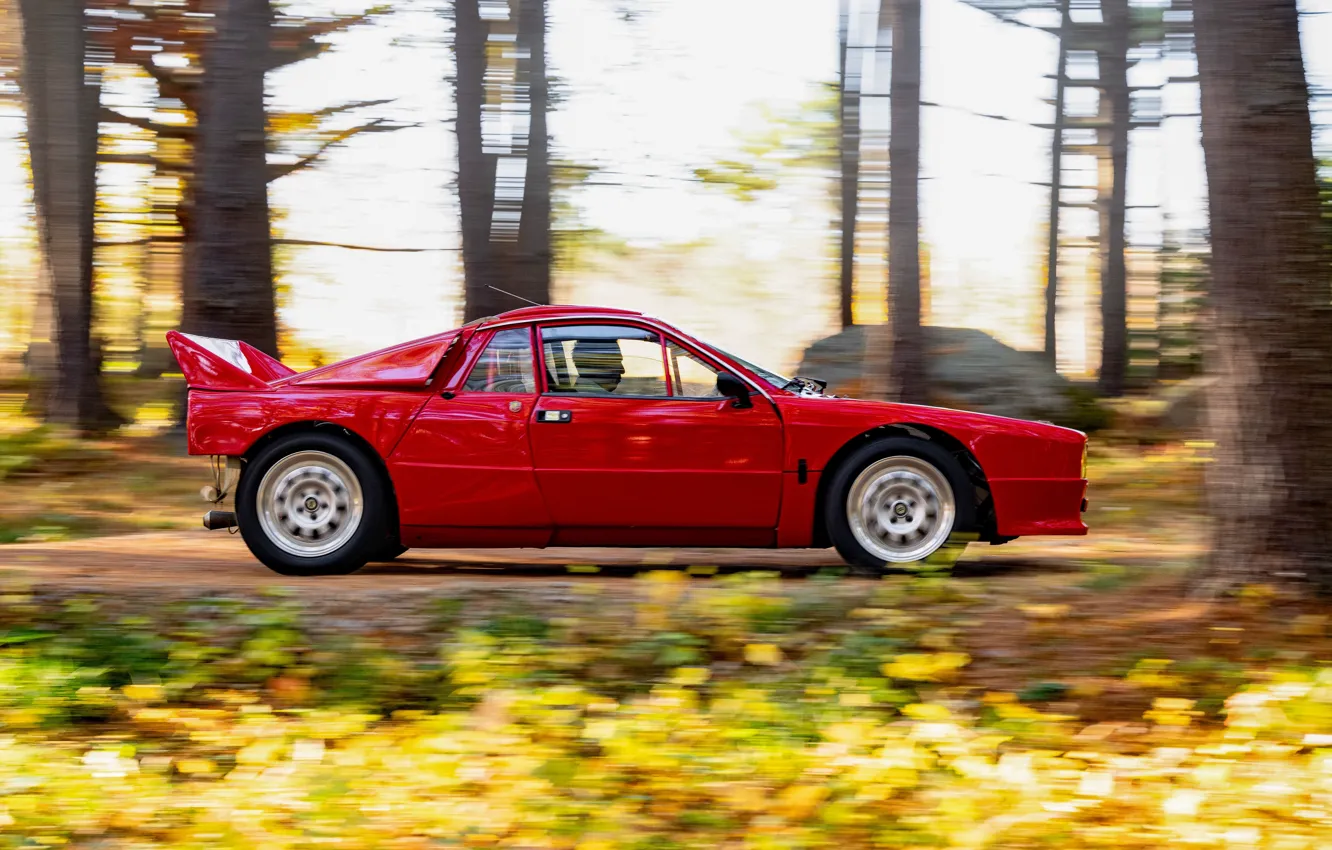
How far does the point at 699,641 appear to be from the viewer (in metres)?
5.86

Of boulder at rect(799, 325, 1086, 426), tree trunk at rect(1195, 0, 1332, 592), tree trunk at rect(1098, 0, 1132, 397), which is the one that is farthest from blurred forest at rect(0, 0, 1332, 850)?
tree trunk at rect(1098, 0, 1132, 397)

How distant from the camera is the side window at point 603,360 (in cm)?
708

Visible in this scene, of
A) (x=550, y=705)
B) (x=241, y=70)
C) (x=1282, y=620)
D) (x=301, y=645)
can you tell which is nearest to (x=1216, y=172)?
(x=1282, y=620)

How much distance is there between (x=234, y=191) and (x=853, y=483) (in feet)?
23.1

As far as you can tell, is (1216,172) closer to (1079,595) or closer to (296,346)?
(1079,595)

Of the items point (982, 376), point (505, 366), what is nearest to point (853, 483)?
point (505, 366)

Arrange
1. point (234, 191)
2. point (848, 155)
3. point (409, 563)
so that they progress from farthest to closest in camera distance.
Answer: point (848, 155) → point (234, 191) → point (409, 563)

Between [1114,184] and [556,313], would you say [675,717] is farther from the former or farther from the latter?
[1114,184]

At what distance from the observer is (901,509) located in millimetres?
7035

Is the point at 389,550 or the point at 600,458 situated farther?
the point at 389,550

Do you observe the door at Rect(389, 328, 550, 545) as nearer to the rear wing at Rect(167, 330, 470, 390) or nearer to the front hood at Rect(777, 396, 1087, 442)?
the rear wing at Rect(167, 330, 470, 390)

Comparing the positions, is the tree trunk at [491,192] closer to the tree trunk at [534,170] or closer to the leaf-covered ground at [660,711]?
the tree trunk at [534,170]

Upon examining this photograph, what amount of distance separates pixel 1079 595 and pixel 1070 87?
16.5 metres

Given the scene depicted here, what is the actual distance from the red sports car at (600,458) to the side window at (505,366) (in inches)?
0.5
